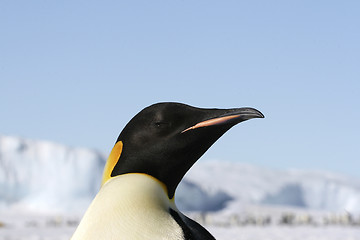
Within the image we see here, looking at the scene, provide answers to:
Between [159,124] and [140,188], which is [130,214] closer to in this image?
[140,188]

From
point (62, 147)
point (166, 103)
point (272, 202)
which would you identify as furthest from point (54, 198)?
point (166, 103)

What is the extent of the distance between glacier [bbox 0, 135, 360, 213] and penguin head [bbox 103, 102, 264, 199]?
17.4 meters

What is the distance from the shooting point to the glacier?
1892 centimetres

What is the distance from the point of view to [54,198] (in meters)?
18.9

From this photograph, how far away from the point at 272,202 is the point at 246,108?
20845 mm

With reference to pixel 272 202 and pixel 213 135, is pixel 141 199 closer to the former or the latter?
pixel 213 135

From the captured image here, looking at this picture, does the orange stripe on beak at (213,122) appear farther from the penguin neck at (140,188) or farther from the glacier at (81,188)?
the glacier at (81,188)

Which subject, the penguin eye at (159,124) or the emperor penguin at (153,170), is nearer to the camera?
the emperor penguin at (153,170)

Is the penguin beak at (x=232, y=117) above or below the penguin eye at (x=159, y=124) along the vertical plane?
above


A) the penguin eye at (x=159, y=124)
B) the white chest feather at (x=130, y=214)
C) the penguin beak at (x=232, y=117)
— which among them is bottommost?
the white chest feather at (x=130, y=214)

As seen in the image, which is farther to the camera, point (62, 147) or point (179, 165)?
point (62, 147)

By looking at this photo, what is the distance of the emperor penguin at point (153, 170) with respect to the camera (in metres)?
1.56

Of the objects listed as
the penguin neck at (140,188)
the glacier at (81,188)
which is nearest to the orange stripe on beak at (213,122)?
the penguin neck at (140,188)

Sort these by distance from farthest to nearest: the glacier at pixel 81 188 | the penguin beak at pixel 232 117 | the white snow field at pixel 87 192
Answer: the glacier at pixel 81 188 → the white snow field at pixel 87 192 → the penguin beak at pixel 232 117
